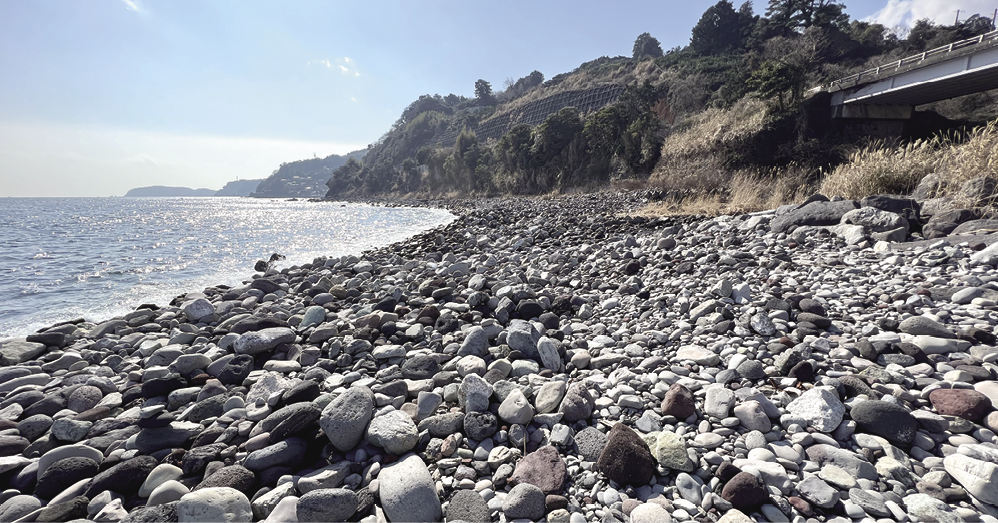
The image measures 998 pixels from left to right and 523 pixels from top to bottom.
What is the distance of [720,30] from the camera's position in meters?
45.3

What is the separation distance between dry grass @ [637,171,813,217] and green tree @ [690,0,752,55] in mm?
43989

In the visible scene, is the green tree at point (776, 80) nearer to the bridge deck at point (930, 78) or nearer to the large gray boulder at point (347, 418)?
the bridge deck at point (930, 78)

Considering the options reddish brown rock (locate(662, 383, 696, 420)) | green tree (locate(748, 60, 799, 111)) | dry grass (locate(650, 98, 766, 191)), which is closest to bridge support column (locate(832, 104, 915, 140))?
green tree (locate(748, 60, 799, 111))

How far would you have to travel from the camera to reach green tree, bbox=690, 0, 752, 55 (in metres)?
44.2

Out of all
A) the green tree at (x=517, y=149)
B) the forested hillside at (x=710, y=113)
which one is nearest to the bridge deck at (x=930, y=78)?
the forested hillside at (x=710, y=113)

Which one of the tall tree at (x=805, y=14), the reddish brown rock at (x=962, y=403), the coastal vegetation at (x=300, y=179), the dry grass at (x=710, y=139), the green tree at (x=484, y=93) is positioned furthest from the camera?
the coastal vegetation at (x=300, y=179)

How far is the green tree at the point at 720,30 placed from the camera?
145 ft

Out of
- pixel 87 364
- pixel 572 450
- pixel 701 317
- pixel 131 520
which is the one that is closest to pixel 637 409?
pixel 572 450

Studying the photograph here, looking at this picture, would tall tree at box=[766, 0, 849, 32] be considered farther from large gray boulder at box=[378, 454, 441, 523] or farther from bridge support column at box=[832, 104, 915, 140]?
large gray boulder at box=[378, 454, 441, 523]

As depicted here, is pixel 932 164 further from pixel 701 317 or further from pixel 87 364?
pixel 87 364

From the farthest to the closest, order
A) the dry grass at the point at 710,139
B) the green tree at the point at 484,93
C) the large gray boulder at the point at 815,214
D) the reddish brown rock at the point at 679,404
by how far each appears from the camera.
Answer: the green tree at the point at 484,93
the dry grass at the point at 710,139
the large gray boulder at the point at 815,214
the reddish brown rock at the point at 679,404

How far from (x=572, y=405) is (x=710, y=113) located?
29883 mm

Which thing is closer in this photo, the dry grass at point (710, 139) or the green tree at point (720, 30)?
the dry grass at point (710, 139)

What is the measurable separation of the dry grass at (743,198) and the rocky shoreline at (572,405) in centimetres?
416
